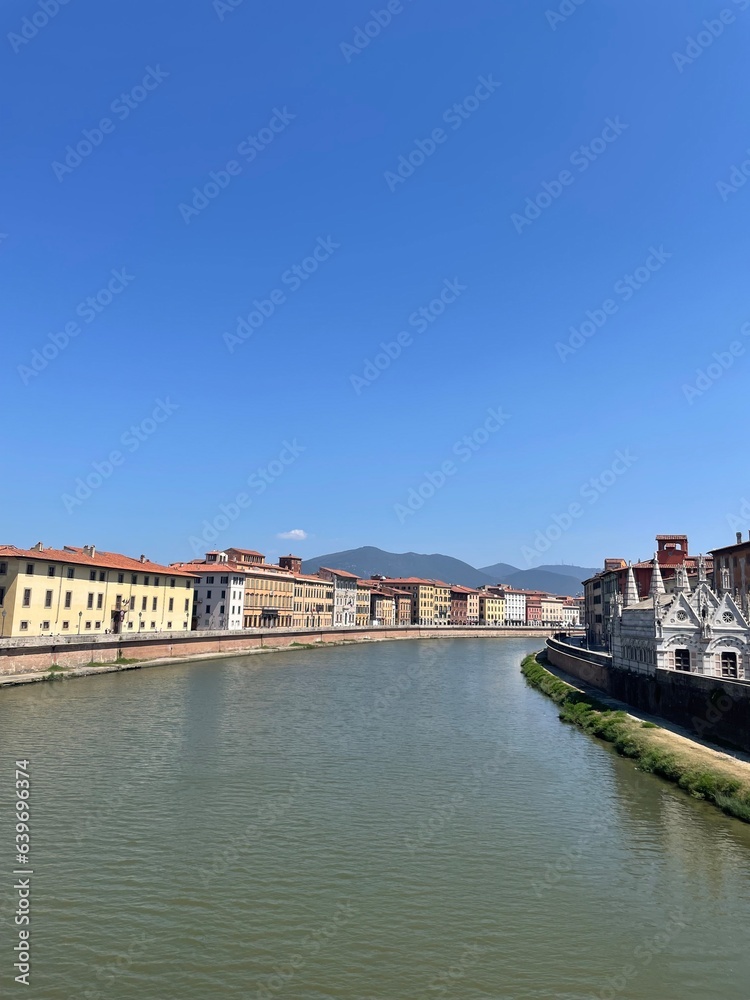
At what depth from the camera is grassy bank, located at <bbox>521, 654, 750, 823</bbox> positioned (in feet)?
80.1

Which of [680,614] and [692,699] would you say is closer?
[692,699]

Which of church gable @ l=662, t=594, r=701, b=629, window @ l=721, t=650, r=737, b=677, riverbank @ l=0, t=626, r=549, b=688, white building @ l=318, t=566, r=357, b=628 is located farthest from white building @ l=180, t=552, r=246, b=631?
window @ l=721, t=650, r=737, b=677

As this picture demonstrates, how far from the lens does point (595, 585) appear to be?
4461 inches

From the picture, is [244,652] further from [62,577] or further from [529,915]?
[529,915]

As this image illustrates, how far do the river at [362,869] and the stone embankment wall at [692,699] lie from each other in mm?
4562

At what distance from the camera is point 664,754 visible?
30.0 meters

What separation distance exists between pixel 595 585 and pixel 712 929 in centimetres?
10163

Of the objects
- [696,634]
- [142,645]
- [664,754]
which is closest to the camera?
[664,754]

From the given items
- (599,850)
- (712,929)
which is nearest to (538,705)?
(599,850)

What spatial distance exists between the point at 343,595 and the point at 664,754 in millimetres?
121822

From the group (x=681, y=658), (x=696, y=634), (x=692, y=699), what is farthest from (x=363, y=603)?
(x=692, y=699)

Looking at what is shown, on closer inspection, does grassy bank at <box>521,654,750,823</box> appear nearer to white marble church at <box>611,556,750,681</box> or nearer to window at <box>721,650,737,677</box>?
white marble church at <box>611,556,750,681</box>

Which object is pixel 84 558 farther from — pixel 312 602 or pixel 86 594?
pixel 312 602

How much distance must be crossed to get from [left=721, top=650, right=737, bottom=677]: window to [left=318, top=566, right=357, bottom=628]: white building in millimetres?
105962
